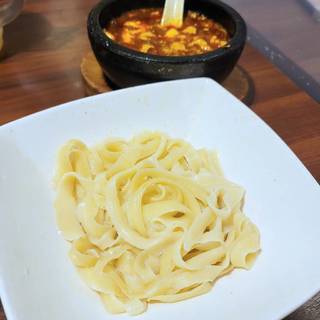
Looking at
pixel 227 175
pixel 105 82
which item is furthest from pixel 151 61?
pixel 227 175

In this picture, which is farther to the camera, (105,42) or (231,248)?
(105,42)

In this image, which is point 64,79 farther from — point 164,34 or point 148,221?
point 148,221

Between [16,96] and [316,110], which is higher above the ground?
[316,110]

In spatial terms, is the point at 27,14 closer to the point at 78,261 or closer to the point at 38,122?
the point at 38,122

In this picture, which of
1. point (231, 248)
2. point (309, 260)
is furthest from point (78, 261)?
point (309, 260)

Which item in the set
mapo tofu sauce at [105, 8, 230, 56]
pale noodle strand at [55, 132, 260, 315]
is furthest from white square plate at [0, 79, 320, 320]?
mapo tofu sauce at [105, 8, 230, 56]

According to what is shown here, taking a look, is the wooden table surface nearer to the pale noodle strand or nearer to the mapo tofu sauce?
the mapo tofu sauce
